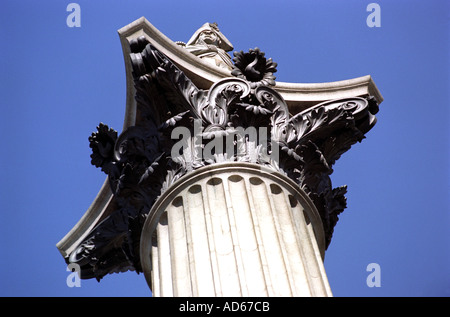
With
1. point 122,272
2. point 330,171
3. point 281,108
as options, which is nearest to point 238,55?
point 281,108

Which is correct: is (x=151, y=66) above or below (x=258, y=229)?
above

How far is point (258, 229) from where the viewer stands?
814 inches

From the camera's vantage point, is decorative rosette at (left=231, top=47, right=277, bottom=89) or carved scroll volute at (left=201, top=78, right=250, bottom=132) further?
decorative rosette at (left=231, top=47, right=277, bottom=89)

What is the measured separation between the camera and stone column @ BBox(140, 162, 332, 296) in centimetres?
1948

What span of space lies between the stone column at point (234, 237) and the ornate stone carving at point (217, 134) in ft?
2.06

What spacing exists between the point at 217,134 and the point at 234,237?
3635mm

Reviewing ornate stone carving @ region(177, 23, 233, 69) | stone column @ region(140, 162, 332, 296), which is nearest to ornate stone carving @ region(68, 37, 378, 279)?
stone column @ region(140, 162, 332, 296)

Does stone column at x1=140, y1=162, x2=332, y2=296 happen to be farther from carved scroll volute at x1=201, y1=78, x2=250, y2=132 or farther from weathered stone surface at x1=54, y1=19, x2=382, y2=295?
carved scroll volute at x1=201, y1=78, x2=250, y2=132

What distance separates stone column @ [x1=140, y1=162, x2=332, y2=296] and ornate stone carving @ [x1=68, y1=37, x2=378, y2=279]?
0.63m

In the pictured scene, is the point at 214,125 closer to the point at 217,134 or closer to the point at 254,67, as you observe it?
the point at 217,134

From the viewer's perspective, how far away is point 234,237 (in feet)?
66.9

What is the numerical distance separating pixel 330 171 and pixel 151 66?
5.11 meters
